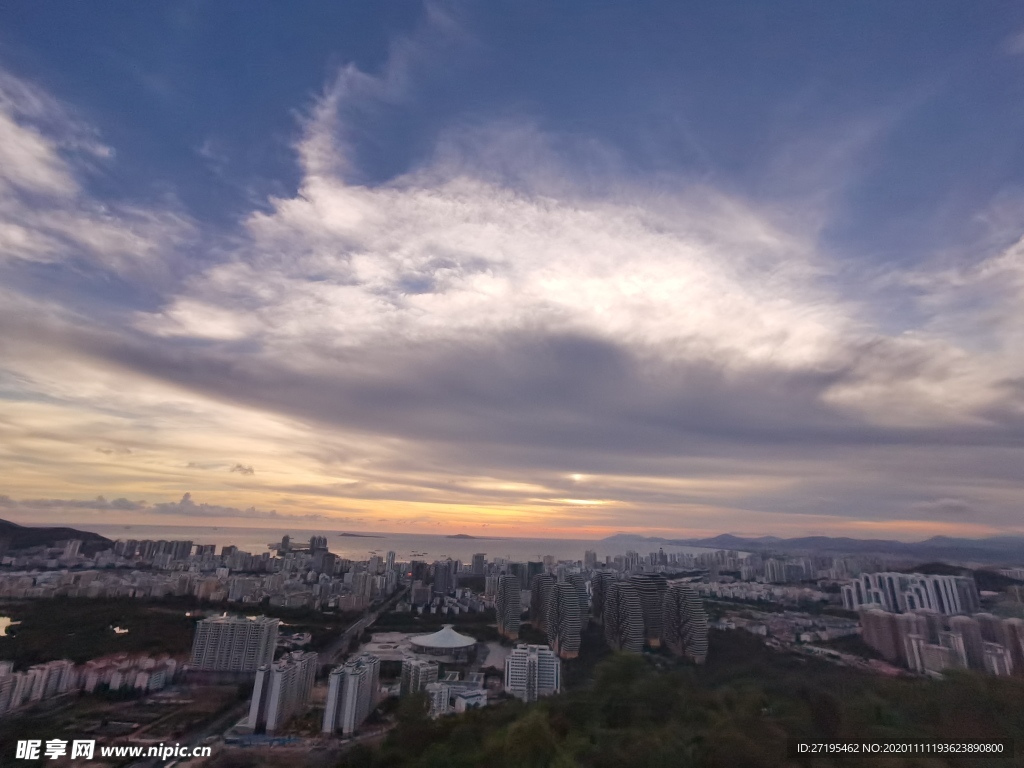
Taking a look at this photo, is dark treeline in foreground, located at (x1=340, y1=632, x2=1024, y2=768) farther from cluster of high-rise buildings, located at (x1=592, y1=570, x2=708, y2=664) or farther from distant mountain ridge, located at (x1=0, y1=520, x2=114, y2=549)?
distant mountain ridge, located at (x1=0, y1=520, x2=114, y2=549)

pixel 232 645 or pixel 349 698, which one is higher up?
pixel 232 645

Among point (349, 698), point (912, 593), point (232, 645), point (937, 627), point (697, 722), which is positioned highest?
point (912, 593)

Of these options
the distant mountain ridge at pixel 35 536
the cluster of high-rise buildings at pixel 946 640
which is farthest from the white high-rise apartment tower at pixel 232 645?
the distant mountain ridge at pixel 35 536

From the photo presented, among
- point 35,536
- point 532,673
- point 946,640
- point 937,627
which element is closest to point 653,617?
point 532,673

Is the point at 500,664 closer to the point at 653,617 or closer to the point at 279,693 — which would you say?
the point at 653,617

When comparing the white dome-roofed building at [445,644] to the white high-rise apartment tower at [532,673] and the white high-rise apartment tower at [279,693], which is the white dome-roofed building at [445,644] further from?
the white high-rise apartment tower at [279,693]
